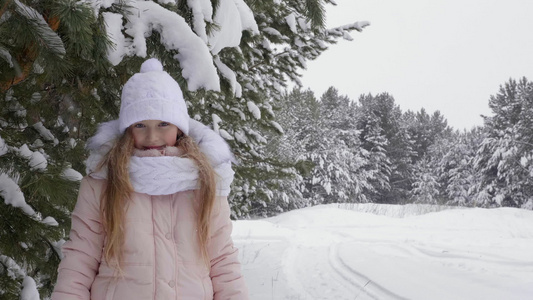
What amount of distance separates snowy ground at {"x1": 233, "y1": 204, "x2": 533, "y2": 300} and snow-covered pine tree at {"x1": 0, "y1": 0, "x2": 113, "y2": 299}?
141 inches

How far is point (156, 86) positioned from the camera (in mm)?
2014

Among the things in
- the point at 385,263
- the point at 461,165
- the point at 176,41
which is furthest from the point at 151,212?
the point at 461,165

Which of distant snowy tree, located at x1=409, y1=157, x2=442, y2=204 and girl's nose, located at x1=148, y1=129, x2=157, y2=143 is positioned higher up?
girl's nose, located at x1=148, y1=129, x2=157, y2=143

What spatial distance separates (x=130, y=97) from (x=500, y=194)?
38497 mm

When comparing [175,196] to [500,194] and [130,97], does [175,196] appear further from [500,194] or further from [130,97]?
[500,194]

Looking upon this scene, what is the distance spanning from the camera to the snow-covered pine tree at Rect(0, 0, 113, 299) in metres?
1.45

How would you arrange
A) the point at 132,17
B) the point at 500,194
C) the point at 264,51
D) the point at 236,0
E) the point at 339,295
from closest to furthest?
1. the point at 132,17
2. the point at 236,0
3. the point at 264,51
4. the point at 339,295
5. the point at 500,194

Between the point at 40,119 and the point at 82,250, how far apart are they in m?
1.76

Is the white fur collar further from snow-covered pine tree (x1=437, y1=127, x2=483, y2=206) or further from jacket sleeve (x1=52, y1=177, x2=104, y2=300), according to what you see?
snow-covered pine tree (x1=437, y1=127, x2=483, y2=206)

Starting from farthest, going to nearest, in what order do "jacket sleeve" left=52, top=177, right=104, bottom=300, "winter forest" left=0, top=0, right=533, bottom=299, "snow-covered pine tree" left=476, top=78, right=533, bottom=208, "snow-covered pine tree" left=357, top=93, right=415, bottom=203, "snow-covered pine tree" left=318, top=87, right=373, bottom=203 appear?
"snow-covered pine tree" left=357, top=93, right=415, bottom=203, "snow-covered pine tree" left=318, top=87, right=373, bottom=203, "snow-covered pine tree" left=476, top=78, right=533, bottom=208, "jacket sleeve" left=52, top=177, right=104, bottom=300, "winter forest" left=0, top=0, right=533, bottom=299

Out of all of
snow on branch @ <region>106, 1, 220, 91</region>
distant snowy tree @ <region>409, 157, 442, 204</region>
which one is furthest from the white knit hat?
distant snowy tree @ <region>409, 157, 442, 204</region>

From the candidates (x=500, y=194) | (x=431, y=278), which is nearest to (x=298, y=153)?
(x=500, y=194)

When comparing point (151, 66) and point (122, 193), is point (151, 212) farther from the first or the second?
point (151, 66)

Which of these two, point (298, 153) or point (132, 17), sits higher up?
point (132, 17)
